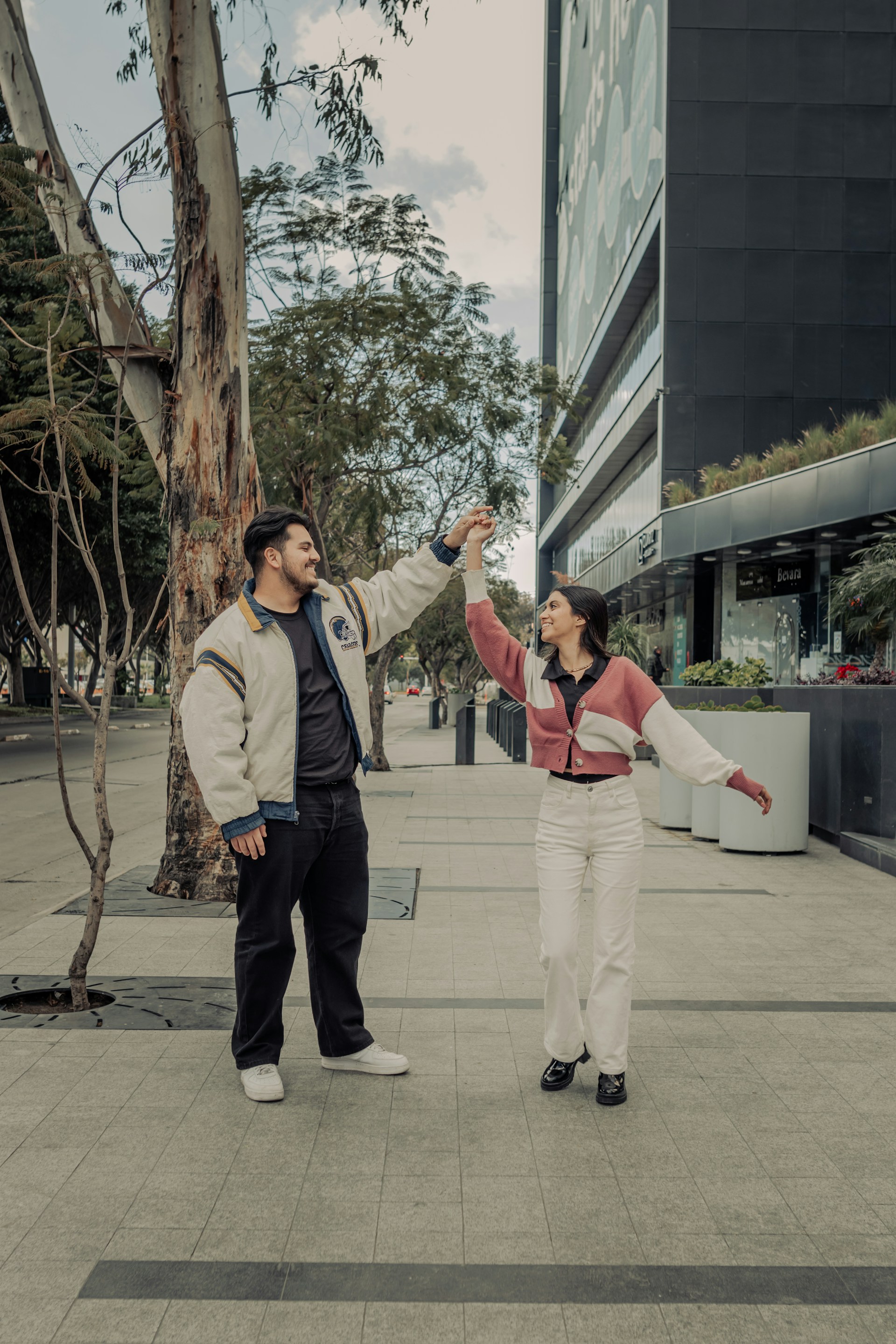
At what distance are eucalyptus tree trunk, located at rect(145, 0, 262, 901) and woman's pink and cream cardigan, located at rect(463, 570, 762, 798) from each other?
156 inches

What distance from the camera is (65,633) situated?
104 metres

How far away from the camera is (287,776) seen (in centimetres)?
387

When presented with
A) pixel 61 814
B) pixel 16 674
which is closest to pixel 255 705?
pixel 61 814

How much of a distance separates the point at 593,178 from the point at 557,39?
38320 millimetres

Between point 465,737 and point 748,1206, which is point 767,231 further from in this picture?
point 748,1206

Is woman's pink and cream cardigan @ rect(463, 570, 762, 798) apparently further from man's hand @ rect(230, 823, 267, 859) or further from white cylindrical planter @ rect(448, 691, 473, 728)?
white cylindrical planter @ rect(448, 691, 473, 728)

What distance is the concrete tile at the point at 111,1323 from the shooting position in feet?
8.27

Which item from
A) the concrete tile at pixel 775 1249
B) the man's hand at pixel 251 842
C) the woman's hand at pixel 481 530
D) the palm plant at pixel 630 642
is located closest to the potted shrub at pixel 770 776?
the woman's hand at pixel 481 530

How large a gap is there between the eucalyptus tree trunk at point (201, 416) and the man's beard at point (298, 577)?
3.75 metres

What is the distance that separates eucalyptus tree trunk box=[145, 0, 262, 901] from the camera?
7.62 meters

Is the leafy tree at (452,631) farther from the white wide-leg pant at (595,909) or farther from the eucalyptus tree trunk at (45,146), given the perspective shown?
the white wide-leg pant at (595,909)

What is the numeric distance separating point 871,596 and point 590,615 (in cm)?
1269

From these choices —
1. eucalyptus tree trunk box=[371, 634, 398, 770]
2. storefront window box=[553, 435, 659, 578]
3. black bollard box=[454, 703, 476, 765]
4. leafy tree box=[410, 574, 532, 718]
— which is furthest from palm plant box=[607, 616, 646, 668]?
eucalyptus tree trunk box=[371, 634, 398, 770]

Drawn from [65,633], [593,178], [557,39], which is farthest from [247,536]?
[65,633]
